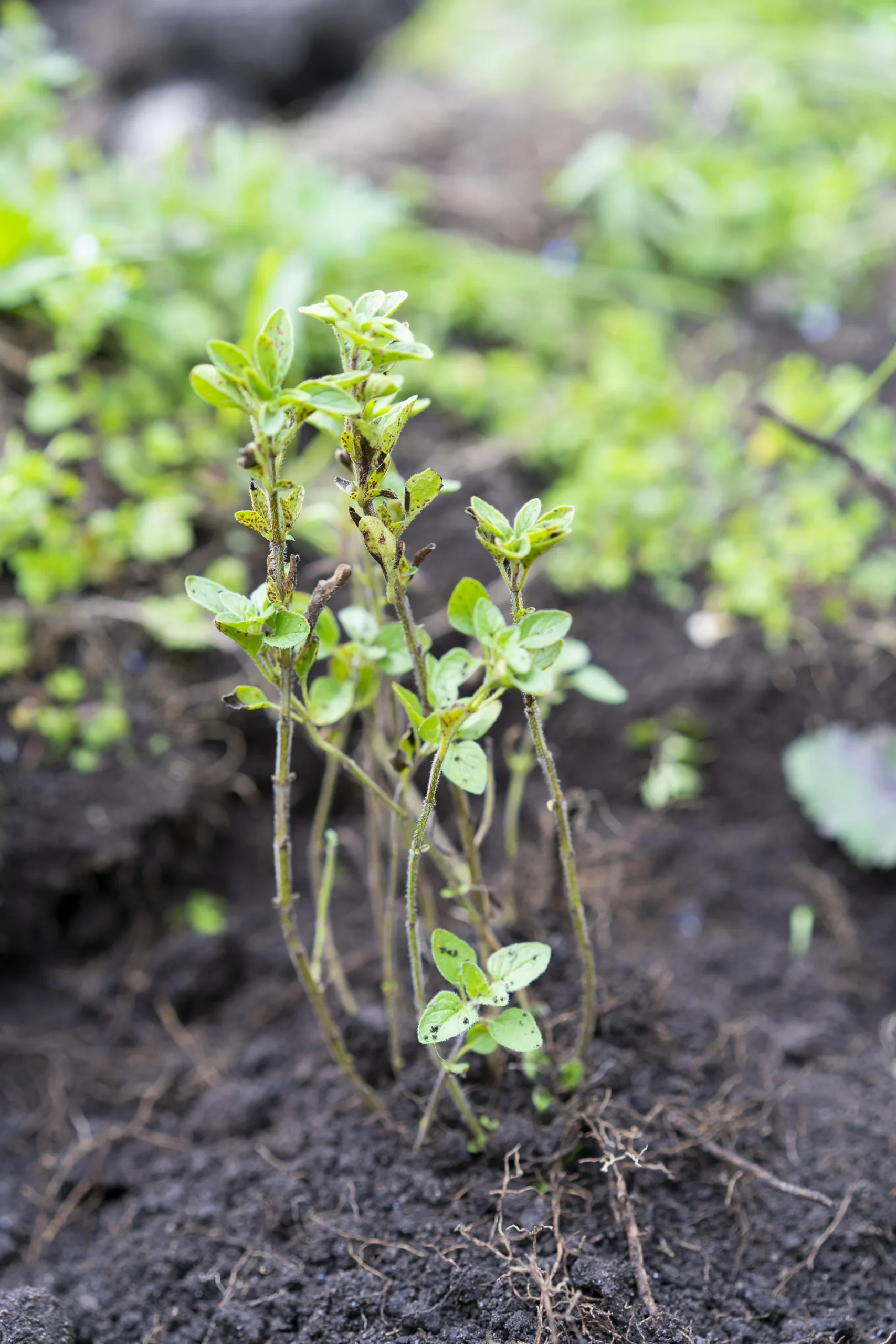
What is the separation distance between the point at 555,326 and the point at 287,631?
2018 mm

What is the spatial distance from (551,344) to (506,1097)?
1.98m

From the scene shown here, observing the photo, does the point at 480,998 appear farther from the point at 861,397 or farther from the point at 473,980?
the point at 861,397

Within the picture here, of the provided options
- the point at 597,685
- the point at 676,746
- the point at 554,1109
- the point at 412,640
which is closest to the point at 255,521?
the point at 412,640

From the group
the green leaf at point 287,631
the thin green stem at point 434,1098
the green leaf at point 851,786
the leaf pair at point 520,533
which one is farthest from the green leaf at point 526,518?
the green leaf at point 851,786

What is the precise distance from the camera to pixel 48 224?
2.04 meters

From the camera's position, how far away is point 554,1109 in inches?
50.0

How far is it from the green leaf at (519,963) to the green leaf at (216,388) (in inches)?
24.2

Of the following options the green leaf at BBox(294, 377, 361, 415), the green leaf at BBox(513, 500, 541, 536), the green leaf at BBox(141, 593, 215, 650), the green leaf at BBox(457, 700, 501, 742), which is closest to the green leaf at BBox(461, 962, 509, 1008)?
the green leaf at BBox(457, 700, 501, 742)

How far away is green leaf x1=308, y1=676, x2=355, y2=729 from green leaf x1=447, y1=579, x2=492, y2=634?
194 millimetres

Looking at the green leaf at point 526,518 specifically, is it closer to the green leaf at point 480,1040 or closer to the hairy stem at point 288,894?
the hairy stem at point 288,894

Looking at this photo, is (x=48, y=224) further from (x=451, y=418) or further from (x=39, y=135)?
(x=451, y=418)

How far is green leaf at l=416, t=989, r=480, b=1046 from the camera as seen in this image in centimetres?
96

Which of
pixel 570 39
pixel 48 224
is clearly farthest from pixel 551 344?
pixel 570 39

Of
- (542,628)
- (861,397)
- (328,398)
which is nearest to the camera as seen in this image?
(328,398)
